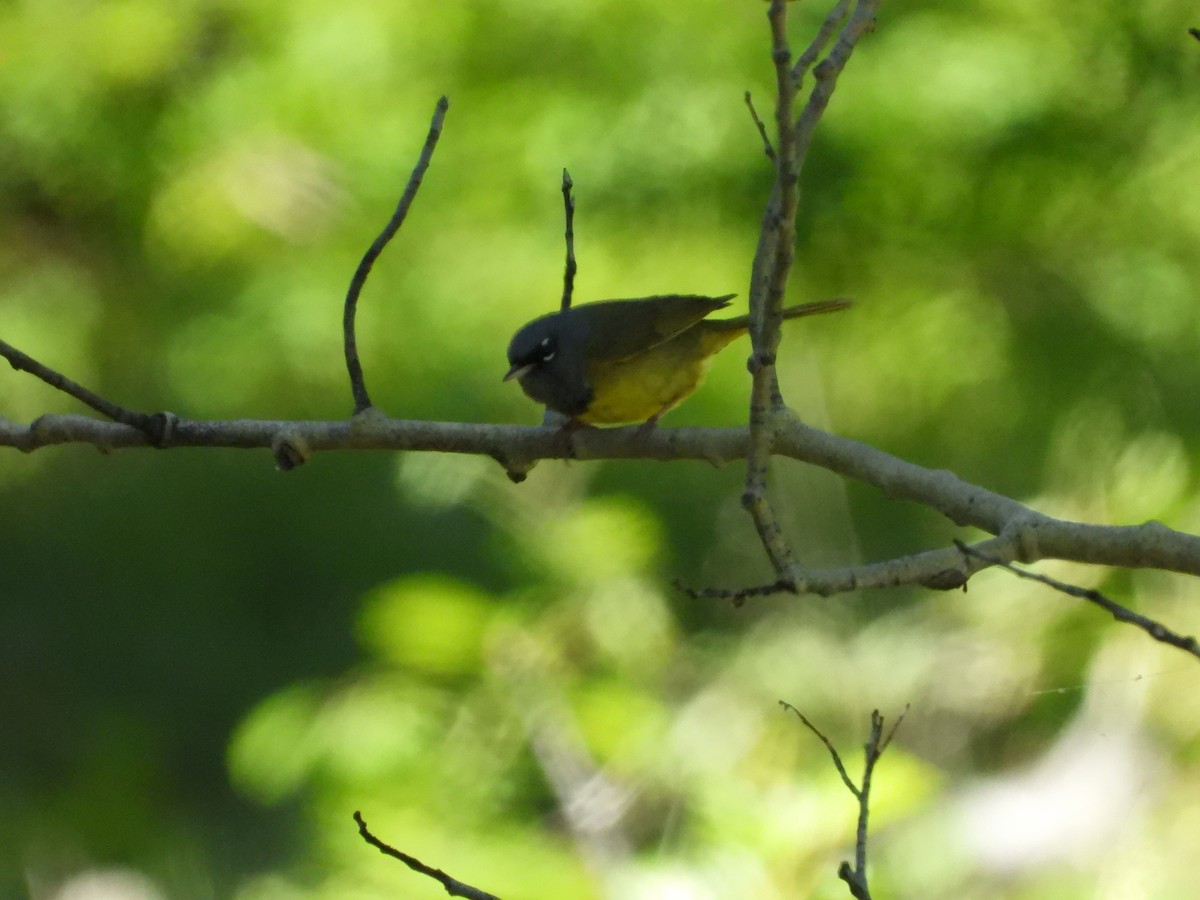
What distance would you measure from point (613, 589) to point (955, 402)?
3.65 feet

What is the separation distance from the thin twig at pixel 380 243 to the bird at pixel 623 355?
1.66 feet

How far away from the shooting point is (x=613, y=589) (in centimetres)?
292

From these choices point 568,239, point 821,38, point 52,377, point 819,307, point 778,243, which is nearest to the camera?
point 778,243

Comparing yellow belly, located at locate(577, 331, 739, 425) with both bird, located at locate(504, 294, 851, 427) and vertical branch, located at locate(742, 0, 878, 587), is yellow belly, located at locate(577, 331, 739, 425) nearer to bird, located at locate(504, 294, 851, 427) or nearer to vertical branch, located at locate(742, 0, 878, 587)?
bird, located at locate(504, 294, 851, 427)

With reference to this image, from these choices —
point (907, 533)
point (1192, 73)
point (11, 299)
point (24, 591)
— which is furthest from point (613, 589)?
point (24, 591)

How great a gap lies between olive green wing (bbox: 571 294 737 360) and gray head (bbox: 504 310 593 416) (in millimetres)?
32

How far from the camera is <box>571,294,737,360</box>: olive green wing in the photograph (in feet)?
8.22

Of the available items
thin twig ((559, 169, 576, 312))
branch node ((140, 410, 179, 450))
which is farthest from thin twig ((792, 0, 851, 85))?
branch node ((140, 410, 179, 450))

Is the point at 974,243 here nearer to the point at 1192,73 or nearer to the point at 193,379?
the point at 1192,73

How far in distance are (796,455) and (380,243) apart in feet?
2.09

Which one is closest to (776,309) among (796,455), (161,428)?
(796,455)

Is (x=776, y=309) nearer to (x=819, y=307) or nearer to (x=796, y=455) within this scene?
(x=796, y=455)

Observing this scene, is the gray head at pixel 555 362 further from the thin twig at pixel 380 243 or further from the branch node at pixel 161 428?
the branch node at pixel 161 428

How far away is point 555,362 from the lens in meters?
2.46
